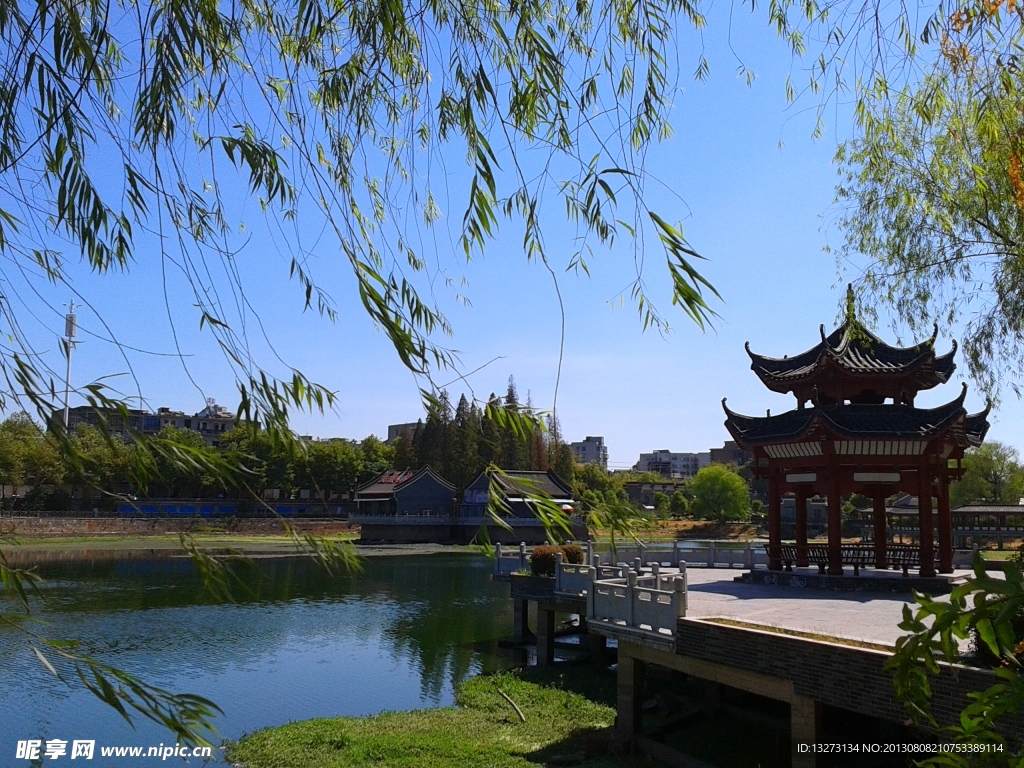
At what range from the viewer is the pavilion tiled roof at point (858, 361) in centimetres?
1303

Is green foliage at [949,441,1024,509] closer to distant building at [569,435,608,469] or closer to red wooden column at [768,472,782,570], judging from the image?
red wooden column at [768,472,782,570]

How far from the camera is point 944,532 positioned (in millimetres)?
13156

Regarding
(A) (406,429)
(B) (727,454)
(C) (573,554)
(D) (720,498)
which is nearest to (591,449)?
(B) (727,454)

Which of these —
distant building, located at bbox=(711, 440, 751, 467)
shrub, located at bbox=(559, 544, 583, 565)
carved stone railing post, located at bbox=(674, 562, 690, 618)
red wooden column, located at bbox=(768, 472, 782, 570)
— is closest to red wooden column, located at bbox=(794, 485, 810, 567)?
red wooden column, located at bbox=(768, 472, 782, 570)

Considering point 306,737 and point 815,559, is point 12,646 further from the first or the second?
point 815,559

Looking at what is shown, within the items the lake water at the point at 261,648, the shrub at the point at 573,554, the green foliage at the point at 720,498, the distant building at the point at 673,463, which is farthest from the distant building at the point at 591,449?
the shrub at the point at 573,554

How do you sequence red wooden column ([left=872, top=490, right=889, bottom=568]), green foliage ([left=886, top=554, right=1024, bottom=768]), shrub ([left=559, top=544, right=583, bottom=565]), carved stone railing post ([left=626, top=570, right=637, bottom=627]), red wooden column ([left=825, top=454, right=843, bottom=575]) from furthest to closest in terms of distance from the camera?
shrub ([left=559, top=544, right=583, bottom=565]) → red wooden column ([left=872, top=490, right=889, bottom=568]) → red wooden column ([left=825, top=454, right=843, bottom=575]) → carved stone railing post ([left=626, top=570, right=637, bottom=627]) → green foliage ([left=886, top=554, right=1024, bottom=768])

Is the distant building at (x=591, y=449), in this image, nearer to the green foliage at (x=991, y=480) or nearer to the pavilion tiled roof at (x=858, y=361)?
the green foliage at (x=991, y=480)

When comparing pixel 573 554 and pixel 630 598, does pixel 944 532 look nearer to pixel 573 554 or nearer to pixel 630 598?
pixel 573 554

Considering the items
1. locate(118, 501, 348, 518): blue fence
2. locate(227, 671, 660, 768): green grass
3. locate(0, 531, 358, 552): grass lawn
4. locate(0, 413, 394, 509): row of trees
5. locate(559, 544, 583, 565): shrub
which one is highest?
locate(0, 413, 394, 509): row of trees

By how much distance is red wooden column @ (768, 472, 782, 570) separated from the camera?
14.0m

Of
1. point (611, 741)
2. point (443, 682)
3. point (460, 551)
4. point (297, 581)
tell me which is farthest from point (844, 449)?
point (460, 551)

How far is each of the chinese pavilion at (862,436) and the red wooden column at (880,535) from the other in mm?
Answer: 19

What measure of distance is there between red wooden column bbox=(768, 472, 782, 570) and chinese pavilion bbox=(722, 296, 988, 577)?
0.06 ft
